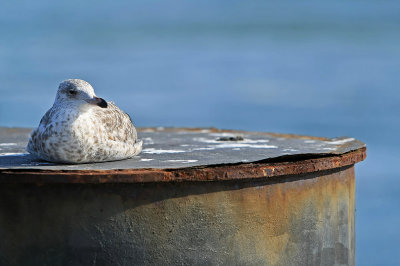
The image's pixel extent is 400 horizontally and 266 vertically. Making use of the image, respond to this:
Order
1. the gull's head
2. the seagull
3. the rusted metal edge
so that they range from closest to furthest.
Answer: the rusted metal edge < the seagull < the gull's head

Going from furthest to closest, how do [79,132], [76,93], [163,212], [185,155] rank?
[185,155] → [76,93] → [79,132] → [163,212]

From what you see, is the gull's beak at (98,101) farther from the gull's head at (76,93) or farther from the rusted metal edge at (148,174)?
the rusted metal edge at (148,174)

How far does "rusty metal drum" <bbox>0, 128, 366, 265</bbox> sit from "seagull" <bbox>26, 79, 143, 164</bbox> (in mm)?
100

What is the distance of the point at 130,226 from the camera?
12.5 feet

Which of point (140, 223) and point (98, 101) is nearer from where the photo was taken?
point (140, 223)

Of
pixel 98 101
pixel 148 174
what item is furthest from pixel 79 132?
pixel 148 174

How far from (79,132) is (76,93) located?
1.00 ft

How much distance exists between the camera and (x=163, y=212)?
384 centimetres

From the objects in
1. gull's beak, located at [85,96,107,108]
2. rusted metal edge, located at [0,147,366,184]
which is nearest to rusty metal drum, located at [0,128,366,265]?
rusted metal edge, located at [0,147,366,184]

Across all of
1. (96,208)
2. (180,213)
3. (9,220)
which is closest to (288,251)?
(180,213)

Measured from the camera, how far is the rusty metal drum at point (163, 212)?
3.79m

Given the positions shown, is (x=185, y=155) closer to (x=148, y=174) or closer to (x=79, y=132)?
(x=79, y=132)

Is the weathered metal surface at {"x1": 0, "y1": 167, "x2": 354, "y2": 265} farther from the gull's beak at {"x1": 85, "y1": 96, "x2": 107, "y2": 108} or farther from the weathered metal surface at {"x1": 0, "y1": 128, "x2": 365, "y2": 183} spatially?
the gull's beak at {"x1": 85, "y1": 96, "x2": 107, "y2": 108}

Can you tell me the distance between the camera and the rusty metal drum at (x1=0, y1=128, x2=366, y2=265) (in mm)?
3785
